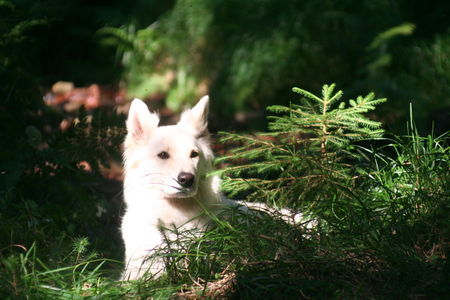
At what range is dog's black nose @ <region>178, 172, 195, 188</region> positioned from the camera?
3291 mm

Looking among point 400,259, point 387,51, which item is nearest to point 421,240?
point 400,259

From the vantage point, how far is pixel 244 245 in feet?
9.00

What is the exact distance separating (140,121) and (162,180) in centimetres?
53

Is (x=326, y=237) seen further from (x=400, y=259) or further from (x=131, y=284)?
(x=131, y=284)

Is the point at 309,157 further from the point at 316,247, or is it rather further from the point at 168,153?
the point at 168,153

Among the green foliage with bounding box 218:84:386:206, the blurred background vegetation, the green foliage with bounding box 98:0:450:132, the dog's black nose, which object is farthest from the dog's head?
the green foliage with bounding box 98:0:450:132

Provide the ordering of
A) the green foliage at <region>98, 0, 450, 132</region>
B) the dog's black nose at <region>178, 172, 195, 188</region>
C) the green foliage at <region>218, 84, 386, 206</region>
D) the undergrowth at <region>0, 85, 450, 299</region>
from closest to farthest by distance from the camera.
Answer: the undergrowth at <region>0, 85, 450, 299</region>
the green foliage at <region>218, 84, 386, 206</region>
the dog's black nose at <region>178, 172, 195, 188</region>
the green foliage at <region>98, 0, 450, 132</region>

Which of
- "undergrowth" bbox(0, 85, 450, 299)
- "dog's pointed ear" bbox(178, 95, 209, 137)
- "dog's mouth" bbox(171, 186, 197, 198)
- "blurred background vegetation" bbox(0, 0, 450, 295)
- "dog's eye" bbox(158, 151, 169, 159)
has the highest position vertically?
"blurred background vegetation" bbox(0, 0, 450, 295)

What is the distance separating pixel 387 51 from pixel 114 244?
4287 mm

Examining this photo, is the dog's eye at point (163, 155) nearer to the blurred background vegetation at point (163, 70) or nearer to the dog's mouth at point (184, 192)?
the dog's mouth at point (184, 192)

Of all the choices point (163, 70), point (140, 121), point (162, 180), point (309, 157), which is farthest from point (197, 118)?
point (163, 70)

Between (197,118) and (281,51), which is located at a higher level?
A: (281,51)

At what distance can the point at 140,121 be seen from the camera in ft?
12.2

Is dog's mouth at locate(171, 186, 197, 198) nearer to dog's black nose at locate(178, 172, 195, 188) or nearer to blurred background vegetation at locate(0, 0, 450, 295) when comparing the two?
dog's black nose at locate(178, 172, 195, 188)
